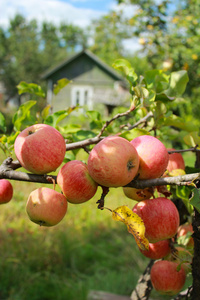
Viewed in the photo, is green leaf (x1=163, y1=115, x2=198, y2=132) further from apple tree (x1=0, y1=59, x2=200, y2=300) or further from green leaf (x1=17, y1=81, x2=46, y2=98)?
green leaf (x1=17, y1=81, x2=46, y2=98)

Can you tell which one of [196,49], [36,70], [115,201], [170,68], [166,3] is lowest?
[36,70]

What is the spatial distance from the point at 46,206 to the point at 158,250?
0.39m

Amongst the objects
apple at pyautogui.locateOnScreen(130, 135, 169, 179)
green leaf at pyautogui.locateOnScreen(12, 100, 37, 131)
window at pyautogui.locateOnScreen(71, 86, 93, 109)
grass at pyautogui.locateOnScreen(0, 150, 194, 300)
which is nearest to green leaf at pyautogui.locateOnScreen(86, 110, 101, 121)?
green leaf at pyautogui.locateOnScreen(12, 100, 37, 131)

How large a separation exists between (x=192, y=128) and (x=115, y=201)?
298cm

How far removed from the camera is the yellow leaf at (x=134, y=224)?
640mm

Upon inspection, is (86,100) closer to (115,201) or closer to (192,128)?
(115,201)

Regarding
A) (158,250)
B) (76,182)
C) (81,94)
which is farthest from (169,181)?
(81,94)

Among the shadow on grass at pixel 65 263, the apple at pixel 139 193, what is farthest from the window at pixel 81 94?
the apple at pixel 139 193

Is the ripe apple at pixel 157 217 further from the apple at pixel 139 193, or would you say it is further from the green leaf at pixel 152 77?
the green leaf at pixel 152 77

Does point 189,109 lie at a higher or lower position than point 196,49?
lower

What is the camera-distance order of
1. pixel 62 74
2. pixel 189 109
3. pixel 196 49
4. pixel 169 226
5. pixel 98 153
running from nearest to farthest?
pixel 98 153, pixel 169 226, pixel 196 49, pixel 189 109, pixel 62 74

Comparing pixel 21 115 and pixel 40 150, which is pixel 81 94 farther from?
pixel 40 150

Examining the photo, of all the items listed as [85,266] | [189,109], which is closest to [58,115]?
[85,266]

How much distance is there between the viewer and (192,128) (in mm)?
1027
